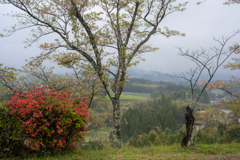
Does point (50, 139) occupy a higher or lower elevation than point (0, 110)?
lower

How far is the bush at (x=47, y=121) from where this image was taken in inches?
164

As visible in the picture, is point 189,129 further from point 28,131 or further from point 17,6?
point 17,6

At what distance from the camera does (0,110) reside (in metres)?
4.20

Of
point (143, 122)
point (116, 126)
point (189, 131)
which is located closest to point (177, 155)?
point (189, 131)

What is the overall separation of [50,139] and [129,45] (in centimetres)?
603

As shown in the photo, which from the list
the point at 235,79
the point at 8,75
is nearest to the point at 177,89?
the point at 235,79

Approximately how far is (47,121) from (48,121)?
0.10 feet

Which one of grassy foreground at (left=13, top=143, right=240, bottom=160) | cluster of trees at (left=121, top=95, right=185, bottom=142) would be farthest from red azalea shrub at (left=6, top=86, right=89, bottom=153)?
cluster of trees at (left=121, top=95, right=185, bottom=142)

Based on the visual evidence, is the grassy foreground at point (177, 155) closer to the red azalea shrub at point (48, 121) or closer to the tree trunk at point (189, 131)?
the tree trunk at point (189, 131)

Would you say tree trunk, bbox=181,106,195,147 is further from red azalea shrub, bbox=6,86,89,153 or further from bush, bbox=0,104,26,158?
bush, bbox=0,104,26,158

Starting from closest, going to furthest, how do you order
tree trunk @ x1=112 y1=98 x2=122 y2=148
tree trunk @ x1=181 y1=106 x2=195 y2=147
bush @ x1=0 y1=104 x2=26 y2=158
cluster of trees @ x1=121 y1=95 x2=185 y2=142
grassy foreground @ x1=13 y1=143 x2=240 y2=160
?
bush @ x1=0 y1=104 x2=26 y2=158 → grassy foreground @ x1=13 y1=143 x2=240 y2=160 → tree trunk @ x1=181 y1=106 x2=195 y2=147 → tree trunk @ x1=112 y1=98 x2=122 y2=148 → cluster of trees @ x1=121 y1=95 x2=185 y2=142

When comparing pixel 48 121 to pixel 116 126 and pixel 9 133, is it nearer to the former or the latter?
pixel 9 133

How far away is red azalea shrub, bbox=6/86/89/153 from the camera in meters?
4.16

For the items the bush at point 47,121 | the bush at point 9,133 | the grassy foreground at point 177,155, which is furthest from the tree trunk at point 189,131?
the bush at point 9,133
